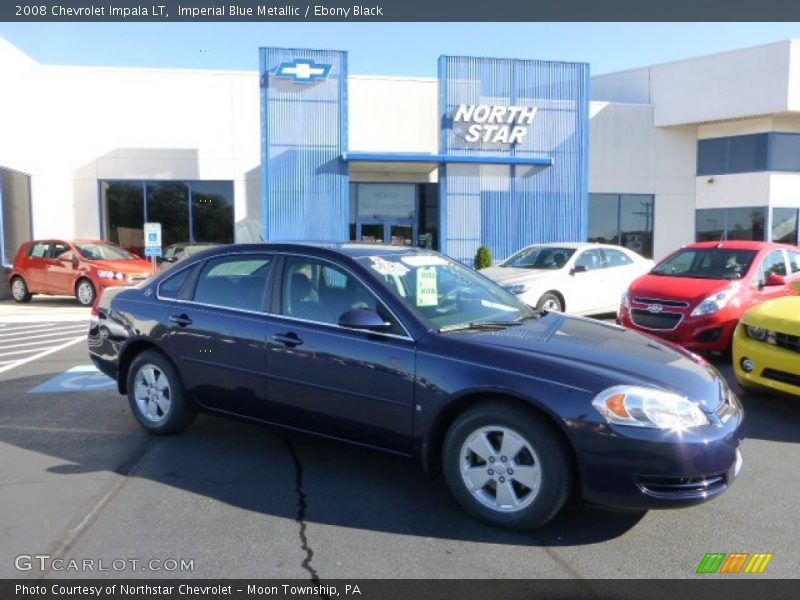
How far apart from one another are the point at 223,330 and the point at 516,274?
23.3 feet

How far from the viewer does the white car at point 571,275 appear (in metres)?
10.5

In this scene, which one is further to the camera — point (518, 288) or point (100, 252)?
point (100, 252)

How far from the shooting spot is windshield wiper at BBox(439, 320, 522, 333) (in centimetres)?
396

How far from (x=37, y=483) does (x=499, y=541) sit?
2.94m

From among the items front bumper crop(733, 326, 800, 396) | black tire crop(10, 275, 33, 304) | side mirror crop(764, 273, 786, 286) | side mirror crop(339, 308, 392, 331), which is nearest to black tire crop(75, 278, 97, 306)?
black tire crop(10, 275, 33, 304)

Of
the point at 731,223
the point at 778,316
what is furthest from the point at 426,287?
the point at 731,223

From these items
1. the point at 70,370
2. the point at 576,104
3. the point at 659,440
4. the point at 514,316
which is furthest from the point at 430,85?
the point at 659,440

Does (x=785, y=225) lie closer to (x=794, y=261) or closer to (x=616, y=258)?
(x=616, y=258)

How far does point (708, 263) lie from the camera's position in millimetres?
8898

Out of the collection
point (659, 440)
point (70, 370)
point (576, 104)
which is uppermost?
point (576, 104)

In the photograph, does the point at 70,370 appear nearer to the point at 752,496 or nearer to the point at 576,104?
the point at 752,496

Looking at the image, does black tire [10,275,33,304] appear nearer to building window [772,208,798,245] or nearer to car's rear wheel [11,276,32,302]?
car's rear wheel [11,276,32,302]

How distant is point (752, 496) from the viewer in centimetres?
405
